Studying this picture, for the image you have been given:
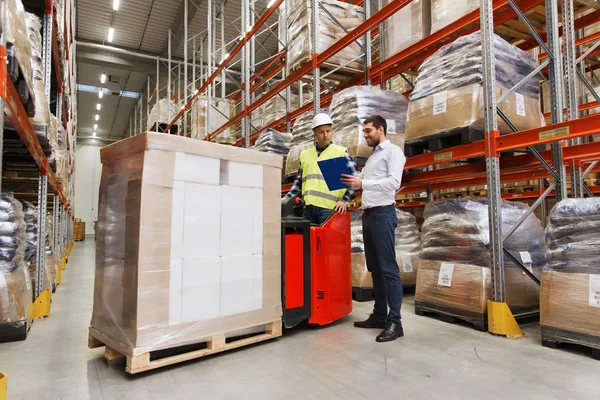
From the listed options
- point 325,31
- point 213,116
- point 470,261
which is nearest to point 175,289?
A: point 470,261

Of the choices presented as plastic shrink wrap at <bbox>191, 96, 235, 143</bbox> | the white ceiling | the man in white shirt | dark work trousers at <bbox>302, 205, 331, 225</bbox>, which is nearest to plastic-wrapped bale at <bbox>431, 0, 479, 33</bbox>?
the man in white shirt

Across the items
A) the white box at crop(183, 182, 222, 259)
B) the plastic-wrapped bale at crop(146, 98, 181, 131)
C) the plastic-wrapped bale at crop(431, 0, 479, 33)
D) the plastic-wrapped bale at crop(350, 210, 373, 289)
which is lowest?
the plastic-wrapped bale at crop(350, 210, 373, 289)

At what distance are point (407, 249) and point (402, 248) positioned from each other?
7 cm

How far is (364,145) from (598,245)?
102 inches

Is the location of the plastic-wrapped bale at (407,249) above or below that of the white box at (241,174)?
below

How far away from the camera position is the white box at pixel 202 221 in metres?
2.73

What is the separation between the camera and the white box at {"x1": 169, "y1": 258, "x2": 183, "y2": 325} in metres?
2.62

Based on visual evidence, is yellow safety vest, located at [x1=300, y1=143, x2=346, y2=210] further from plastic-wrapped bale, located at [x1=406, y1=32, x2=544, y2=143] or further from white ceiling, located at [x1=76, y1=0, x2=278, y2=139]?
white ceiling, located at [x1=76, y1=0, x2=278, y2=139]

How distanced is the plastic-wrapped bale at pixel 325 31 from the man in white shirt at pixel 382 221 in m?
2.91

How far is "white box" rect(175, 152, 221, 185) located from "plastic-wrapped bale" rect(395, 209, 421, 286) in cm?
300

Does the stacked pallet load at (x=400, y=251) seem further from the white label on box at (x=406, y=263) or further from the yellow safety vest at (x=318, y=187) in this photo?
the yellow safety vest at (x=318, y=187)

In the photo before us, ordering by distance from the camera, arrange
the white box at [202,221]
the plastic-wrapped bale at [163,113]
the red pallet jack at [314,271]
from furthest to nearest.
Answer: the plastic-wrapped bale at [163,113] < the red pallet jack at [314,271] < the white box at [202,221]

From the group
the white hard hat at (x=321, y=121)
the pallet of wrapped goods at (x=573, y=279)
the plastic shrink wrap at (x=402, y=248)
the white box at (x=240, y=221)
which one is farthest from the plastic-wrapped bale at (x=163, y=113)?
the pallet of wrapped goods at (x=573, y=279)

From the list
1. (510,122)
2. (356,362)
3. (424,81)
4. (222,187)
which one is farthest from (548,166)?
(222,187)
